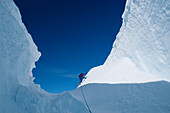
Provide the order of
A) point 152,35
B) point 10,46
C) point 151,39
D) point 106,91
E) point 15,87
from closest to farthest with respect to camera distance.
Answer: point 15,87 → point 10,46 → point 152,35 → point 151,39 → point 106,91

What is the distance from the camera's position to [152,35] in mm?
5195

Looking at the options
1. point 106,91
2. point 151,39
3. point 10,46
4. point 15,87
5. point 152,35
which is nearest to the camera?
point 15,87

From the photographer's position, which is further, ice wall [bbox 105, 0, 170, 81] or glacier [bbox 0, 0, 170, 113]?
ice wall [bbox 105, 0, 170, 81]

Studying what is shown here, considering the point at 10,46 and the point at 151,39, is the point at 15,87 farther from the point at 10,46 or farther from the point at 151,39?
the point at 151,39

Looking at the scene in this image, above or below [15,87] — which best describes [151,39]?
below

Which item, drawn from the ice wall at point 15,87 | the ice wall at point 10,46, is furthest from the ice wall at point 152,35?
the ice wall at point 10,46

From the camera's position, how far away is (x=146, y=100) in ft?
13.4

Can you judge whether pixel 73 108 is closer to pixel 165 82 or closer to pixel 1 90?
pixel 1 90

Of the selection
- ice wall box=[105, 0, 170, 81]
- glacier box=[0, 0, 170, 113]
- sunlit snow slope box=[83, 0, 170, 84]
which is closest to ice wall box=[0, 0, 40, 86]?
glacier box=[0, 0, 170, 113]

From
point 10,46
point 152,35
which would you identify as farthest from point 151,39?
point 10,46

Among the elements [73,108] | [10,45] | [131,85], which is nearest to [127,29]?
[131,85]

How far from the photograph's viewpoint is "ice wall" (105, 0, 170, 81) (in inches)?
170

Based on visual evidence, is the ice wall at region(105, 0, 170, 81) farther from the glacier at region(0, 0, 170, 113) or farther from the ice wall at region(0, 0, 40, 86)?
the ice wall at region(0, 0, 40, 86)

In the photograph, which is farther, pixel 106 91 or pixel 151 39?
pixel 106 91
